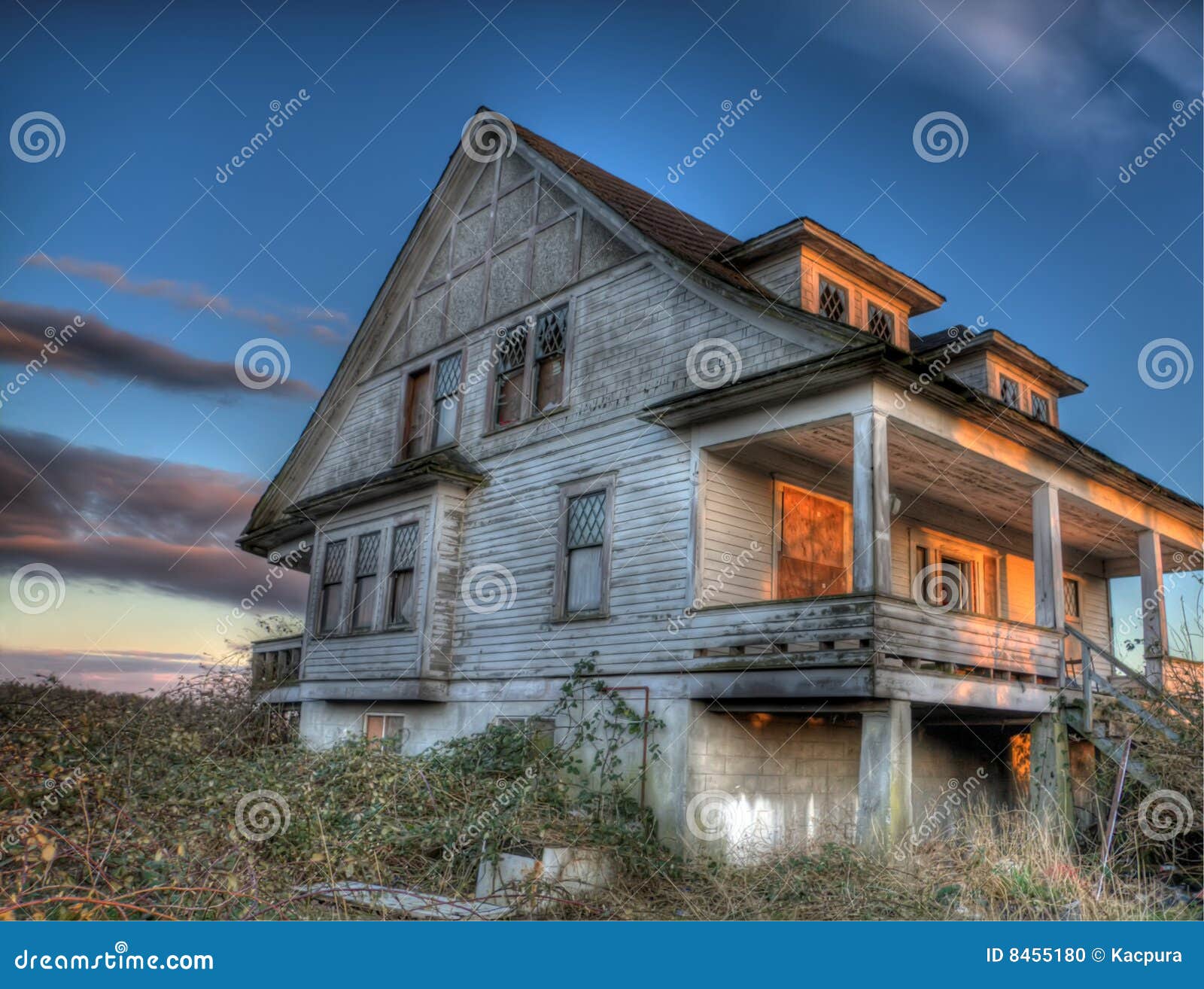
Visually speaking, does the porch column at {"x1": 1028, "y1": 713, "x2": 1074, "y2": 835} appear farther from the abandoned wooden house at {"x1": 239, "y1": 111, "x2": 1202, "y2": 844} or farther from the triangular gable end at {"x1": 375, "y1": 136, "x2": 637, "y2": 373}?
the triangular gable end at {"x1": 375, "y1": 136, "x2": 637, "y2": 373}

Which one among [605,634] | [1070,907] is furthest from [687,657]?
[1070,907]

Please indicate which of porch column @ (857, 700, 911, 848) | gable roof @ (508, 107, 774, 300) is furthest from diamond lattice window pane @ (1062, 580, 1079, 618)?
porch column @ (857, 700, 911, 848)

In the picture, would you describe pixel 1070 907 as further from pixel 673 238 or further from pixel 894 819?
pixel 673 238

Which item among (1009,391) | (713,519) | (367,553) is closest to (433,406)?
(367,553)

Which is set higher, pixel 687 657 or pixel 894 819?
pixel 687 657

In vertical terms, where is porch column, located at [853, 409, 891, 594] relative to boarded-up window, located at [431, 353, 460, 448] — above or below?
below

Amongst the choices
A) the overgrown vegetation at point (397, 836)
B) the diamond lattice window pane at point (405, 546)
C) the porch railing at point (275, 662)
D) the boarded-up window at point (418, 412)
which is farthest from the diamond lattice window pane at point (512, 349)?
the porch railing at point (275, 662)

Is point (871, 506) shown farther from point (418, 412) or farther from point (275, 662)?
point (275, 662)

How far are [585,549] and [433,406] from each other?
5301mm

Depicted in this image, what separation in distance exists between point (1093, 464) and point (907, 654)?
5.64 metres

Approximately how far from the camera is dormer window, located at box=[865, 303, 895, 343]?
15.9 meters

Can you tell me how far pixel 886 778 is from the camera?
1055 centimetres

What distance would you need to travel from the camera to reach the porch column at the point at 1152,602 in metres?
15.5

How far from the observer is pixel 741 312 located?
13445 mm
